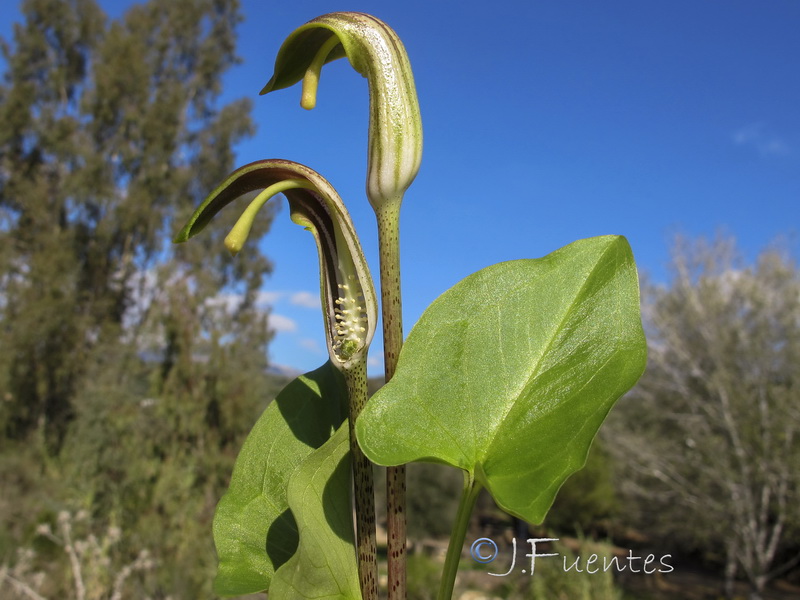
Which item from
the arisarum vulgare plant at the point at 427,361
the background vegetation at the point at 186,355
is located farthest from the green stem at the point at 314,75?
the background vegetation at the point at 186,355

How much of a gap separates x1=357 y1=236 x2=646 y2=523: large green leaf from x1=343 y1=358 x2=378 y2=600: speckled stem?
0.03 metres

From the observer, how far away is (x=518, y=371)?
0.29 meters

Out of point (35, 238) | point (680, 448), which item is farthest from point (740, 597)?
point (35, 238)

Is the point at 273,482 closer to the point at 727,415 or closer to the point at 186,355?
the point at 186,355

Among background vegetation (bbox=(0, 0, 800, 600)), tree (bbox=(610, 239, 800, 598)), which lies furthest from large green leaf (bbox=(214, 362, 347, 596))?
tree (bbox=(610, 239, 800, 598))

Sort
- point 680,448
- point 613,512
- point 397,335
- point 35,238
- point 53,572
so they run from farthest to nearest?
1. point 613,512
2. point 35,238
3. point 680,448
4. point 53,572
5. point 397,335

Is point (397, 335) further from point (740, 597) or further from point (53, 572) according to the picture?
point (740, 597)

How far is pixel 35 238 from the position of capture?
26.1 feet

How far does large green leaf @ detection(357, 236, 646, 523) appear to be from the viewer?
270 mm

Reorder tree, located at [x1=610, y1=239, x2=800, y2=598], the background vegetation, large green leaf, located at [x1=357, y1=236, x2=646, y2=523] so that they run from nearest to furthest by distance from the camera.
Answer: large green leaf, located at [x1=357, y1=236, x2=646, y2=523]
the background vegetation
tree, located at [x1=610, y1=239, x2=800, y2=598]

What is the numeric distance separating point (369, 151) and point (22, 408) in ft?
28.0

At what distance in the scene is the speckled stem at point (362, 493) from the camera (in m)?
0.29

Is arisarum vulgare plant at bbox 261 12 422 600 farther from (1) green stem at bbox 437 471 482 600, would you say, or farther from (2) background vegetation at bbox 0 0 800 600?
(2) background vegetation at bbox 0 0 800 600

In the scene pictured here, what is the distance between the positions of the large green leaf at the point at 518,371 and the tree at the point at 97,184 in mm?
7121
